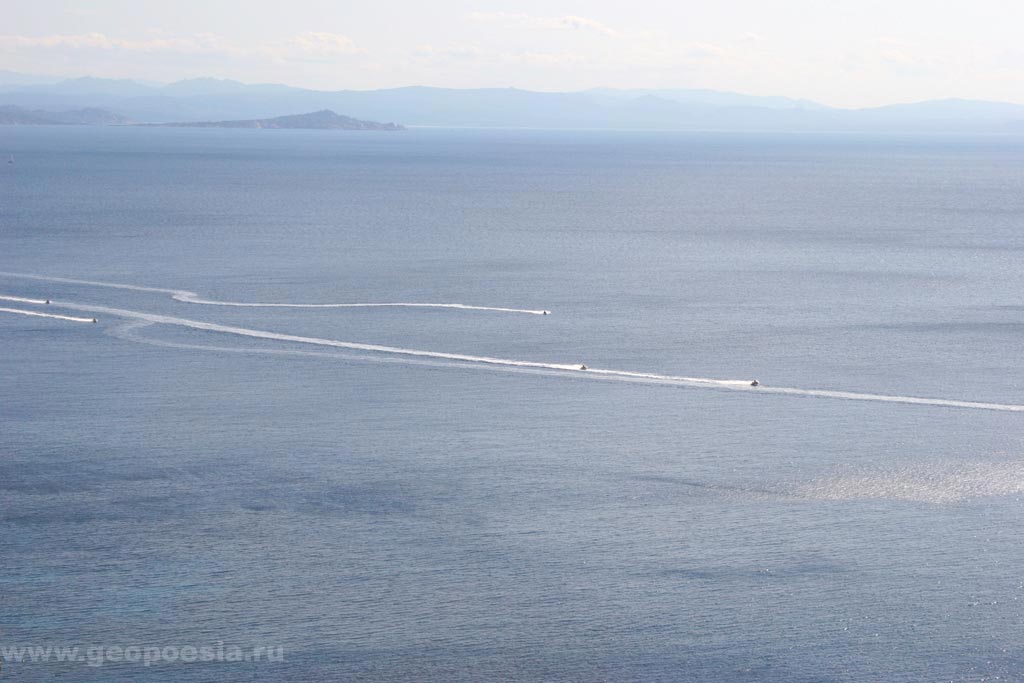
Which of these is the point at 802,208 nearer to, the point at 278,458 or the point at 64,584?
the point at 278,458

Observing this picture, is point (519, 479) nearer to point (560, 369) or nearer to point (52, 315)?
point (560, 369)

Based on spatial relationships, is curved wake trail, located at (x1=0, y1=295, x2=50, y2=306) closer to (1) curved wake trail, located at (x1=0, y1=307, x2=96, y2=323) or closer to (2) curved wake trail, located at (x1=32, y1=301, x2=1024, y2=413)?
(1) curved wake trail, located at (x1=0, y1=307, x2=96, y2=323)

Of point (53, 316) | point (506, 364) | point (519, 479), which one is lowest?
point (519, 479)

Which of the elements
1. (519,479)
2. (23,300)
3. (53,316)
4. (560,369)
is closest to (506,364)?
(560,369)

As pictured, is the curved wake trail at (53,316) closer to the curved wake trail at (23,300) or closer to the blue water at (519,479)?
the blue water at (519,479)

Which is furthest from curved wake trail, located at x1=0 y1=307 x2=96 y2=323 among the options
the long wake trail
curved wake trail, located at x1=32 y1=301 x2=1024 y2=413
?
curved wake trail, located at x1=32 y1=301 x2=1024 y2=413

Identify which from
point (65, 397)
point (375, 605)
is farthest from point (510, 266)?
point (375, 605)
